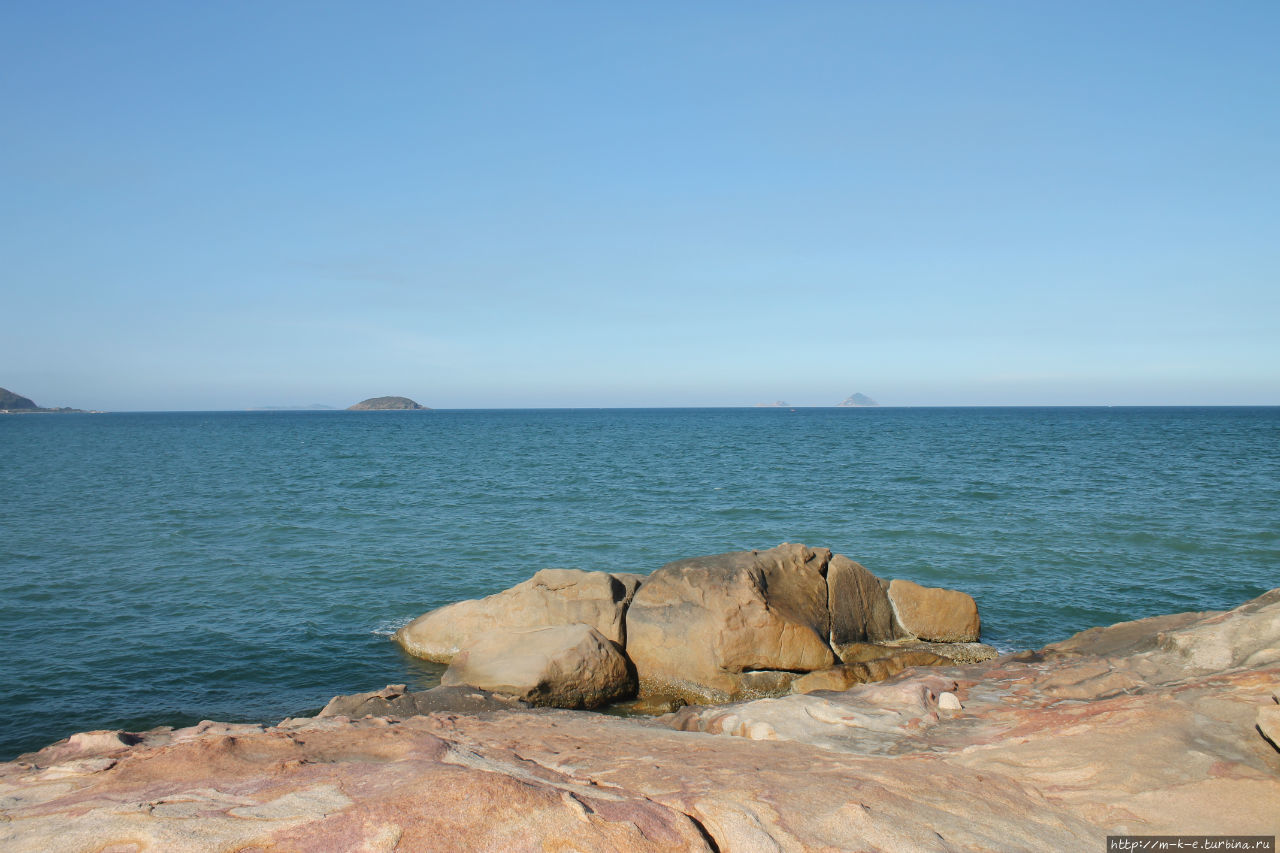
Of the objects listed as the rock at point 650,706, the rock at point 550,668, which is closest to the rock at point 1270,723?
the rock at point 650,706

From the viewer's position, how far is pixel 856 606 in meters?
13.4

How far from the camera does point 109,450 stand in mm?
61375

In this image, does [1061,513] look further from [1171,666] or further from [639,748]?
[639,748]

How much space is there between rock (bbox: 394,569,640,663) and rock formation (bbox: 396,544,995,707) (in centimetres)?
2

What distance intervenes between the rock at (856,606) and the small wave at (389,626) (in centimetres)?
850

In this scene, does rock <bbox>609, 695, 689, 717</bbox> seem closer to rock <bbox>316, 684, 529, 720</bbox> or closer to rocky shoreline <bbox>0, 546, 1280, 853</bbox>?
rock <bbox>316, 684, 529, 720</bbox>

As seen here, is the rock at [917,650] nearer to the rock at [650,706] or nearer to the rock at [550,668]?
the rock at [650,706]

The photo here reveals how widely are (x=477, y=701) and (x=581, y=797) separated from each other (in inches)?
213

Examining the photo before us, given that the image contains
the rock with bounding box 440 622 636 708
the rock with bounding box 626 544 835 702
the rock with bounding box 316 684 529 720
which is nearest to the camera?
the rock with bounding box 316 684 529 720


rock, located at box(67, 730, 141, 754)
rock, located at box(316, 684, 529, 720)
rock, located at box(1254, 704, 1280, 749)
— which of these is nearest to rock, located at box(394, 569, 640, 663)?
rock, located at box(316, 684, 529, 720)

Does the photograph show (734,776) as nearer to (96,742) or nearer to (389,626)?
(96,742)

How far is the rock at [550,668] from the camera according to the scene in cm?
1129

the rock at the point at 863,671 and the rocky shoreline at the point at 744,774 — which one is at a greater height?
the rocky shoreline at the point at 744,774

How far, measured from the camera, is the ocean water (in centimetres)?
1320
